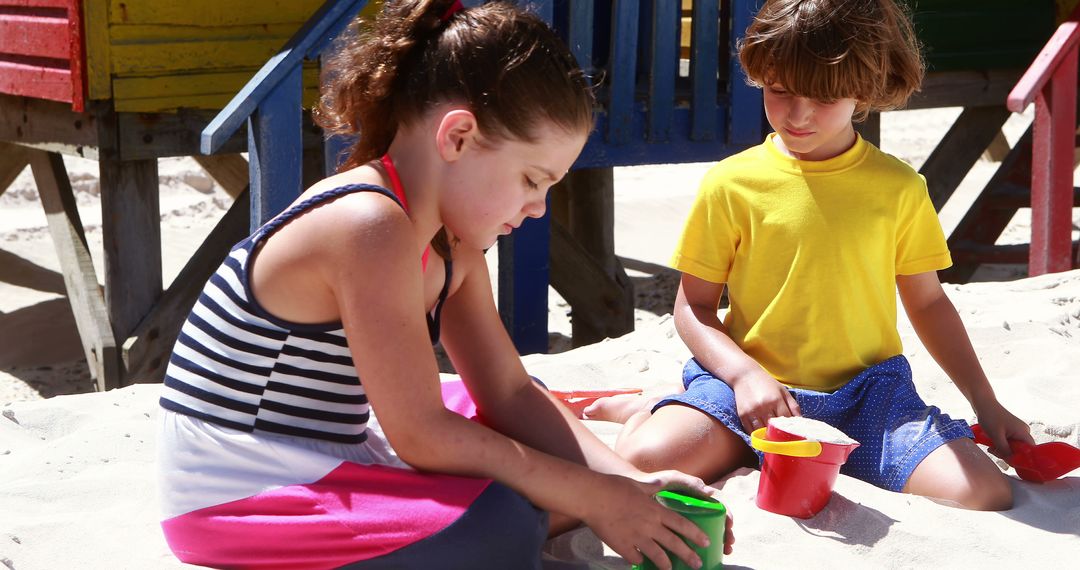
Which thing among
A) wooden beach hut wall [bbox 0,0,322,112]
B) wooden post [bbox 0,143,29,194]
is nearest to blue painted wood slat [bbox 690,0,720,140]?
A: wooden beach hut wall [bbox 0,0,322,112]

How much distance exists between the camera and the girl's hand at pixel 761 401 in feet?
8.31

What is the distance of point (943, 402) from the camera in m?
3.28

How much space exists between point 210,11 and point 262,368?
11.6 ft

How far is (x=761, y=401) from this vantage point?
8.33 ft

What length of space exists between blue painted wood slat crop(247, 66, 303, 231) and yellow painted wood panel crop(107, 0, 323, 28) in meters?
1.73

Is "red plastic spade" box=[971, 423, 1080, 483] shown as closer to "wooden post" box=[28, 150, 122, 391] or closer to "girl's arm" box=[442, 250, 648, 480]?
"girl's arm" box=[442, 250, 648, 480]

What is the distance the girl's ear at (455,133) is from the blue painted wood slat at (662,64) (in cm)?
293

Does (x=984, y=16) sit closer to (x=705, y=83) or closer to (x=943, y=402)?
(x=705, y=83)

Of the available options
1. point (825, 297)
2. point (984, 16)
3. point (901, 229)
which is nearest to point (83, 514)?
point (825, 297)

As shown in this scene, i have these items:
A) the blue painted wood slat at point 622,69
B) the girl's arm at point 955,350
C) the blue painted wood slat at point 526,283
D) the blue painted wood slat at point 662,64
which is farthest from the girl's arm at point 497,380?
the blue painted wood slat at point 662,64

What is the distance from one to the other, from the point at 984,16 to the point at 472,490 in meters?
5.48

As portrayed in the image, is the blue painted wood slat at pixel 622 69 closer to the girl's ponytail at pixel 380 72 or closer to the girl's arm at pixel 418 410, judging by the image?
the girl's ponytail at pixel 380 72

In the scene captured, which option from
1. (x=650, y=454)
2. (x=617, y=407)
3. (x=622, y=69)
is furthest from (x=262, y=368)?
(x=622, y=69)

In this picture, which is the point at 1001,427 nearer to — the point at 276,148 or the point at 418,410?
the point at 418,410
